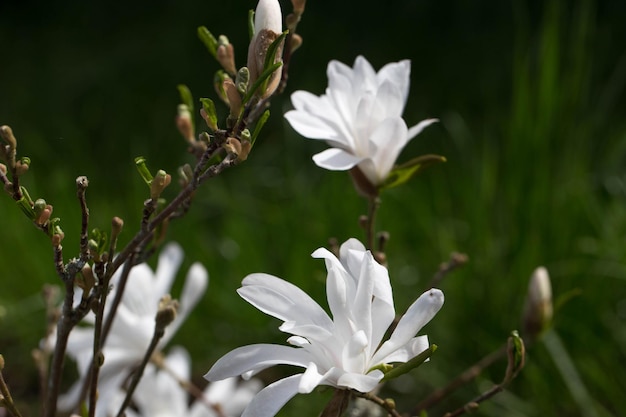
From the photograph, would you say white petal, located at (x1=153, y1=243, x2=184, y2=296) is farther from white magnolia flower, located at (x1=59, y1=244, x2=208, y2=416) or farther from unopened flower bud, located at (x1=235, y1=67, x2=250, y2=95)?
unopened flower bud, located at (x1=235, y1=67, x2=250, y2=95)

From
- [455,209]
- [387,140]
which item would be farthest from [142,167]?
[455,209]

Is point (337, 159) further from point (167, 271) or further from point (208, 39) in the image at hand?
point (167, 271)

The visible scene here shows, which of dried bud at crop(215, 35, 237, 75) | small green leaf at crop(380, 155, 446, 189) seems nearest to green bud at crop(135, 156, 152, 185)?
dried bud at crop(215, 35, 237, 75)

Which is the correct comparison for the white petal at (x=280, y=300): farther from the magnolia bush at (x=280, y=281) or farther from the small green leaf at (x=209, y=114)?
the small green leaf at (x=209, y=114)

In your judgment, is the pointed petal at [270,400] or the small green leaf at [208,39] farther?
the small green leaf at [208,39]

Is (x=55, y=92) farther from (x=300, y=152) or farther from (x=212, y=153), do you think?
(x=212, y=153)

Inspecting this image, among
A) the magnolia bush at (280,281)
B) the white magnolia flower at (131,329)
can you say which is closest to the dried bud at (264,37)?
the magnolia bush at (280,281)

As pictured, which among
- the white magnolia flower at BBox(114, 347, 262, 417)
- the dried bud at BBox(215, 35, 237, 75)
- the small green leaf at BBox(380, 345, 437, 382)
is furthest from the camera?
the white magnolia flower at BBox(114, 347, 262, 417)
